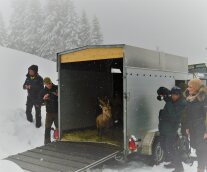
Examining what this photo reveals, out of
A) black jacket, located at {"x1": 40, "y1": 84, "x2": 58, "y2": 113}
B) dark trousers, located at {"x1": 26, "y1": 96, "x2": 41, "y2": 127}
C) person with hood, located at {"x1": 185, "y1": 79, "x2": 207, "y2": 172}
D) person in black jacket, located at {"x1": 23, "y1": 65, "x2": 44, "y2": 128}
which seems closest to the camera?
person with hood, located at {"x1": 185, "y1": 79, "x2": 207, "y2": 172}

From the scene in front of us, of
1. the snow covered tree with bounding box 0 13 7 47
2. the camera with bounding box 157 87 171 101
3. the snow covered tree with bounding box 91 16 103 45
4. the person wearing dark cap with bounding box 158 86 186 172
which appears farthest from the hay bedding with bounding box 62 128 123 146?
the snow covered tree with bounding box 91 16 103 45

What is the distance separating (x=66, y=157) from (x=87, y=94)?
3371 mm

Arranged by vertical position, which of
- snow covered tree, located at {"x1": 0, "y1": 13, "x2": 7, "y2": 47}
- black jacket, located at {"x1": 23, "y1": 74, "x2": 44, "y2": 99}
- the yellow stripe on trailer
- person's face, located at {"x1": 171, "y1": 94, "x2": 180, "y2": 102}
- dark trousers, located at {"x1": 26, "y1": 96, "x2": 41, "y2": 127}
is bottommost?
dark trousers, located at {"x1": 26, "y1": 96, "x2": 41, "y2": 127}

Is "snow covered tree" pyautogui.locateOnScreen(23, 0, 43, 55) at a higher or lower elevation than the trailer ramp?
higher

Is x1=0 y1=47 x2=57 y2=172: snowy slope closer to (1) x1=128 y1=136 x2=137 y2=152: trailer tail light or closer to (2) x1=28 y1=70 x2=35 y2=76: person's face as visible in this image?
(2) x1=28 y1=70 x2=35 y2=76: person's face

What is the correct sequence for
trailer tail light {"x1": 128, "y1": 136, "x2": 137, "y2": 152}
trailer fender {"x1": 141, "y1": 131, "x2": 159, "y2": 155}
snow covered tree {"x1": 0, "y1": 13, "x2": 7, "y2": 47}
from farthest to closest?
snow covered tree {"x1": 0, "y1": 13, "x2": 7, "y2": 47}, trailer fender {"x1": 141, "y1": 131, "x2": 159, "y2": 155}, trailer tail light {"x1": 128, "y1": 136, "x2": 137, "y2": 152}

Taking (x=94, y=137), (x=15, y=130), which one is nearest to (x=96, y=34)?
(x=15, y=130)

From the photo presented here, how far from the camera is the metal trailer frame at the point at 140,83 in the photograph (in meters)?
7.03

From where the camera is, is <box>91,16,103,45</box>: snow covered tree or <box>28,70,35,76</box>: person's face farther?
<box>91,16,103,45</box>: snow covered tree

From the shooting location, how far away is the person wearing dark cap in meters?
7.05

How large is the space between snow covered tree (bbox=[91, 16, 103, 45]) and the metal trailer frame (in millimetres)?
43480

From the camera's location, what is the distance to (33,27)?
45375 mm

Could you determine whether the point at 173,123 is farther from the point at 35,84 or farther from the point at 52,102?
the point at 35,84

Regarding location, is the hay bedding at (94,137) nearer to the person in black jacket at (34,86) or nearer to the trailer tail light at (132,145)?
the trailer tail light at (132,145)
